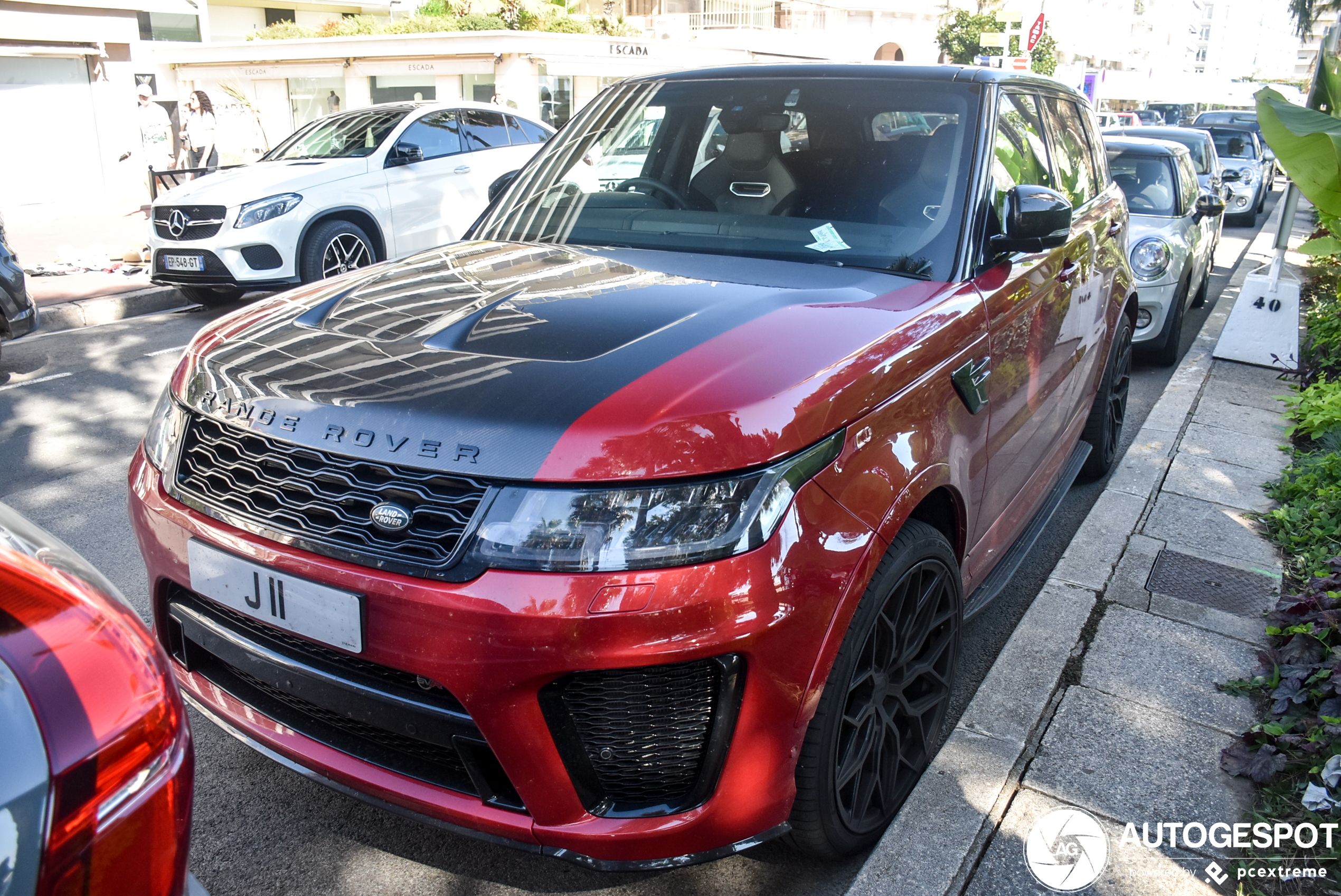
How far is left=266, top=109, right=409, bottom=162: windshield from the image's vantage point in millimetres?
9656

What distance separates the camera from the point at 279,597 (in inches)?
76.2

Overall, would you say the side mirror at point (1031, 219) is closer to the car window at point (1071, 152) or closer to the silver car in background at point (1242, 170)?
the car window at point (1071, 152)

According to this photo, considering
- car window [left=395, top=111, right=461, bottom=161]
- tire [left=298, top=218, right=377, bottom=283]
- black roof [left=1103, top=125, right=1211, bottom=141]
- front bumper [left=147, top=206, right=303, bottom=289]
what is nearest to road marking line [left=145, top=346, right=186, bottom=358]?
front bumper [left=147, top=206, right=303, bottom=289]

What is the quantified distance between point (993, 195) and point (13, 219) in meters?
18.2

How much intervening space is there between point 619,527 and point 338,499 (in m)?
0.55

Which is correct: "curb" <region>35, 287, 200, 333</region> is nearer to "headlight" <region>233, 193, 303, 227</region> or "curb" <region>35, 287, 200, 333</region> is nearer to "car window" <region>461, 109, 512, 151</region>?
"headlight" <region>233, 193, 303, 227</region>

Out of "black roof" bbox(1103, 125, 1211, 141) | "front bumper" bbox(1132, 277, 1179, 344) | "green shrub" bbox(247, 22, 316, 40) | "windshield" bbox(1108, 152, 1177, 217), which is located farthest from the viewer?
"green shrub" bbox(247, 22, 316, 40)

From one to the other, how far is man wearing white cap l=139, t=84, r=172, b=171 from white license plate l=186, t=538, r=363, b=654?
15.1m

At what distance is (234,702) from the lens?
7.16 feet

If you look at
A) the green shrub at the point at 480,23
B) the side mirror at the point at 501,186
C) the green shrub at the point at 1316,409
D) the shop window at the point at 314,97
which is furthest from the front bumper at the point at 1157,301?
the shop window at the point at 314,97

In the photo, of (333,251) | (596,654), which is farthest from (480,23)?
(596,654)

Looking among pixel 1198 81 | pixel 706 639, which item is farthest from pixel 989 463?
pixel 1198 81

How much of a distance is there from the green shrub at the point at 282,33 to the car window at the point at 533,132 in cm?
2073

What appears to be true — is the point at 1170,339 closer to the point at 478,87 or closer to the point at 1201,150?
the point at 1201,150
